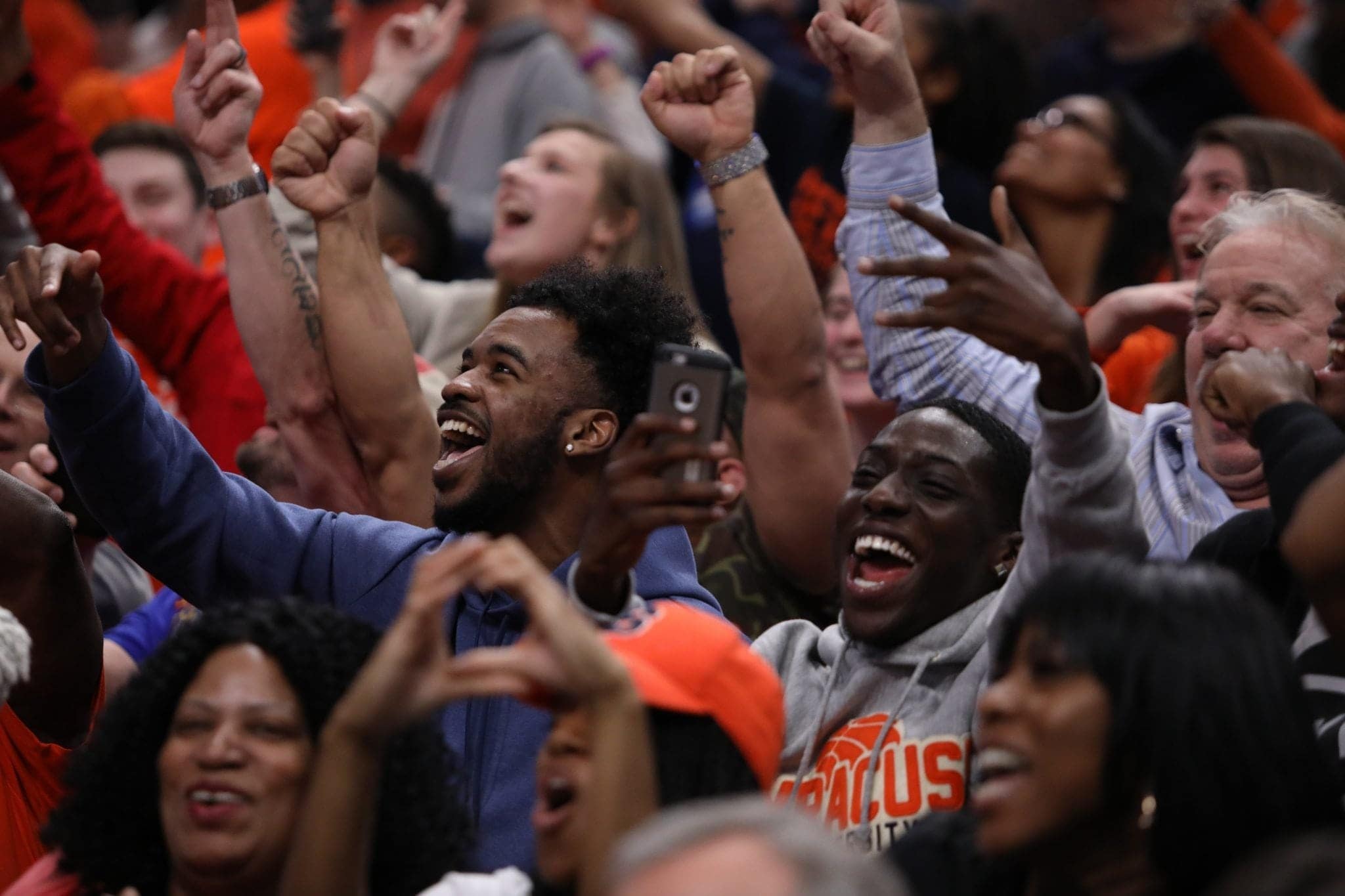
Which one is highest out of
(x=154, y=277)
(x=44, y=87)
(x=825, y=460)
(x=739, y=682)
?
(x=44, y=87)

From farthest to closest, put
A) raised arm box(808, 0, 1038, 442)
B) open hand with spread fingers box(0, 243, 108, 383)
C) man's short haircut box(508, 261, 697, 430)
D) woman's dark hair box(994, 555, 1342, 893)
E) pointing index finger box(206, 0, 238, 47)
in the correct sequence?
pointing index finger box(206, 0, 238, 47)
raised arm box(808, 0, 1038, 442)
man's short haircut box(508, 261, 697, 430)
open hand with spread fingers box(0, 243, 108, 383)
woman's dark hair box(994, 555, 1342, 893)

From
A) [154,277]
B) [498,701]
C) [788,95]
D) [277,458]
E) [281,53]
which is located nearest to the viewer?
[498,701]

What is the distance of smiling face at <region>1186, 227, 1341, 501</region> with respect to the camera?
329 centimetres

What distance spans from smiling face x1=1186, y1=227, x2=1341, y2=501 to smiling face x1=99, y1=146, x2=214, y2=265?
3236 mm

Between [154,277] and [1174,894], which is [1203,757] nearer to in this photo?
[1174,894]

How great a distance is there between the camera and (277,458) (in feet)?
13.5

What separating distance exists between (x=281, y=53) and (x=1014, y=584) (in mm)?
4499

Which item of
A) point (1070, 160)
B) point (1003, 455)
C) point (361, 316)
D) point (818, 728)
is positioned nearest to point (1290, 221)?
point (1003, 455)

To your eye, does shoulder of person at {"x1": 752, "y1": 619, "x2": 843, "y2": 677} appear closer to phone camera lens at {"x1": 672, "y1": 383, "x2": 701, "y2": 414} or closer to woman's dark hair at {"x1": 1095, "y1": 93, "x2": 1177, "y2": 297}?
phone camera lens at {"x1": 672, "y1": 383, "x2": 701, "y2": 414}

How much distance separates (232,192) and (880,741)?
5.91ft

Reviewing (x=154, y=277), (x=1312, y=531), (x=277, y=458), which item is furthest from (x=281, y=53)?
(x=1312, y=531)

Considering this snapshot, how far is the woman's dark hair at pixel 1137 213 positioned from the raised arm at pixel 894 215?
60.2 inches

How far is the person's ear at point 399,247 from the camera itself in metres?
5.60

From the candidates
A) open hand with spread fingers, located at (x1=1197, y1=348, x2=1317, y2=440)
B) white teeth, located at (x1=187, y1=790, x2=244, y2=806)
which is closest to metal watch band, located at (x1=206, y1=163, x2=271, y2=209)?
white teeth, located at (x1=187, y1=790, x2=244, y2=806)
